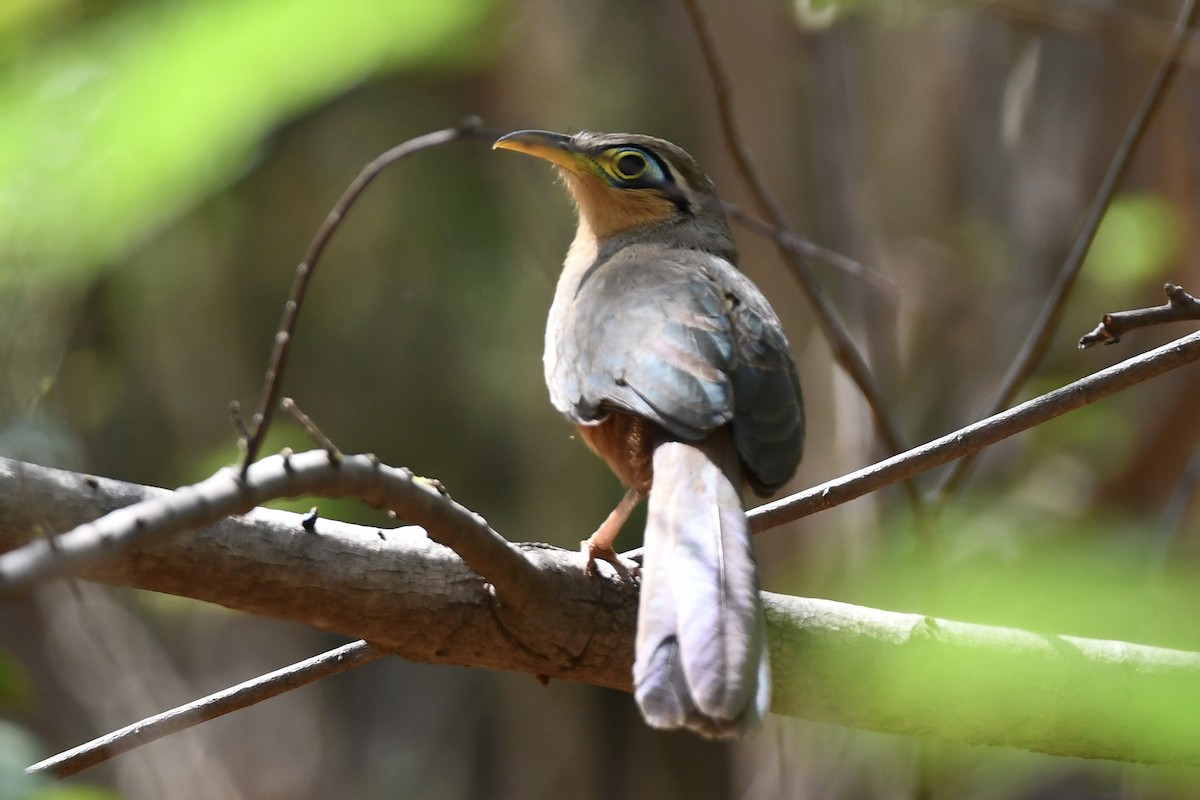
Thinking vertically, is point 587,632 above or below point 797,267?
below

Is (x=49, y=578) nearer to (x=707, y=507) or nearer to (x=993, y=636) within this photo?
(x=707, y=507)

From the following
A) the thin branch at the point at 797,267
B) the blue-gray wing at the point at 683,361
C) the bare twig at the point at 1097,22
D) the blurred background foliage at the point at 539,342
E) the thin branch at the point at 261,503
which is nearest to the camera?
the thin branch at the point at 261,503

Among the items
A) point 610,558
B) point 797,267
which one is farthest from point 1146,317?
point 797,267

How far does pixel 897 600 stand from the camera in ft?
11.7

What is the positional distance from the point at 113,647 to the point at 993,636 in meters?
6.18

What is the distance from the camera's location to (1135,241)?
5.67 meters

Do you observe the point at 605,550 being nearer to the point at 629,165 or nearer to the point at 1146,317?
the point at 1146,317

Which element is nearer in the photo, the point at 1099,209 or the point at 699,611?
the point at 699,611

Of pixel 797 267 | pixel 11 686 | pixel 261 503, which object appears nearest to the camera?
pixel 11 686

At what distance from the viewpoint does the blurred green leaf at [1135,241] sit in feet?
18.6

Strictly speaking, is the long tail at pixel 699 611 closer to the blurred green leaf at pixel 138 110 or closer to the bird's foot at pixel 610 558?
the bird's foot at pixel 610 558

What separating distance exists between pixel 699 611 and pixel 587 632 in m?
0.51

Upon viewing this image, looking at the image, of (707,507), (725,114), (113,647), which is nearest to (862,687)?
(707,507)

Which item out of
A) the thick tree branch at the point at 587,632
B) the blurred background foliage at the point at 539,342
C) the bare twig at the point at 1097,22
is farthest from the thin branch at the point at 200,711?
the bare twig at the point at 1097,22
